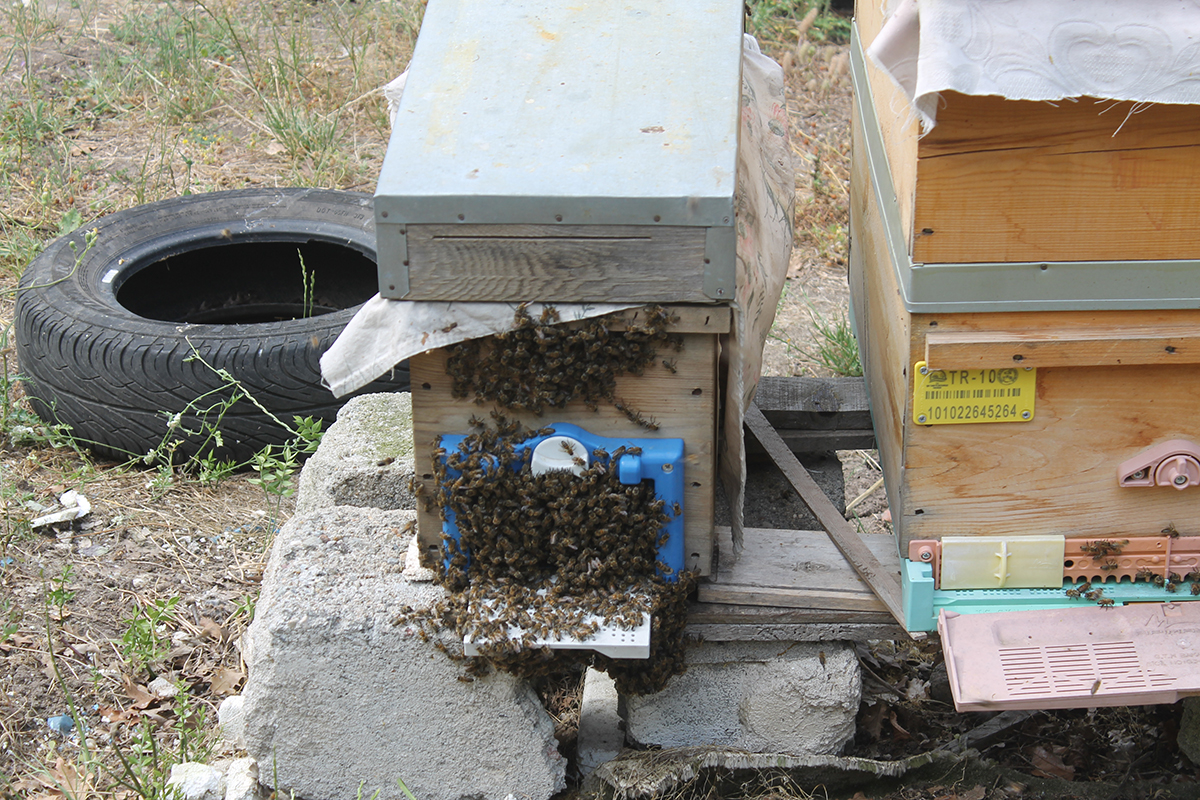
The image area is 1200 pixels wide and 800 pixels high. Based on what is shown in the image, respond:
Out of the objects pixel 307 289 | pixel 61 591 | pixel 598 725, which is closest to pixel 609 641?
pixel 598 725

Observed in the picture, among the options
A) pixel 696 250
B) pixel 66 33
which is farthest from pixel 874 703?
pixel 66 33

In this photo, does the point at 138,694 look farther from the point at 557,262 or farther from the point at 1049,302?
the point at 1049,302

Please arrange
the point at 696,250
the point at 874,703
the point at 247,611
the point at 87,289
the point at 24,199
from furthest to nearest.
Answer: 1. the point at 24,199
2. the point at 87,289
3. the point at 247,611
4. the point at 874,703
5. the point at 696,250

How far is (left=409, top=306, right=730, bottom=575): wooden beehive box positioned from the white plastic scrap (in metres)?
1.80

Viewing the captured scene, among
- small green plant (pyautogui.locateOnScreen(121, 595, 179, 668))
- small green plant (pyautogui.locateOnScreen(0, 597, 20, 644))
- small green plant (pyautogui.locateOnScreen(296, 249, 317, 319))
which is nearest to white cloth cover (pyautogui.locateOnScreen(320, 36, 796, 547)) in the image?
small green plant (pyautogui.locateOnScreen(121, 595, 179, 668))

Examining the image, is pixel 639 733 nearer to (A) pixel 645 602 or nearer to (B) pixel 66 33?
(A) pixel 645 602

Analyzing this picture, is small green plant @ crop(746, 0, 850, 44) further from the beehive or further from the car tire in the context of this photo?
the beehive

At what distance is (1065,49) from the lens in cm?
191

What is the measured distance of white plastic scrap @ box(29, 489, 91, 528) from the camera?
11.9 ft

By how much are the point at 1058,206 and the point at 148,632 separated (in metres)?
2.52

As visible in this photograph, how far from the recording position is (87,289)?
4.04 meters

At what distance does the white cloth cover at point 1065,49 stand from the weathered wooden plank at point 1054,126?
14 cm

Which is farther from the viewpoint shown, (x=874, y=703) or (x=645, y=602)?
(x=874, y=703)

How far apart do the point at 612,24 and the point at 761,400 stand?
1305 millimetres
